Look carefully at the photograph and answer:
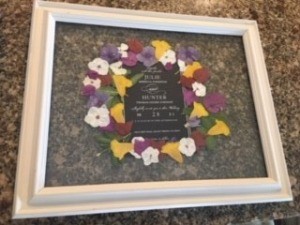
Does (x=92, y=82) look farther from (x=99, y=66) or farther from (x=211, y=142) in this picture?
(x=211, y=142)

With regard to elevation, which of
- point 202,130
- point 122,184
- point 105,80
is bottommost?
point 122,184

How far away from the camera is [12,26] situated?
0.68m

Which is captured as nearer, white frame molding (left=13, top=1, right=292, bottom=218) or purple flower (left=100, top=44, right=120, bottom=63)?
white frame molding (left=13, top=1, right=292, bottom=218)

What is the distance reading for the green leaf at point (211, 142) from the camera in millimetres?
653

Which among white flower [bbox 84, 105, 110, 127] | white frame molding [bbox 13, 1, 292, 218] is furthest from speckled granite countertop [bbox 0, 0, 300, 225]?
white flower [bbox 84, 105, 110, 127]

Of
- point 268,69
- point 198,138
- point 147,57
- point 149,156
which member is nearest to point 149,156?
point 149,156

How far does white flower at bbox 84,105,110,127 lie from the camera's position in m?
0.62

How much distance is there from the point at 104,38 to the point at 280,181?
450mm

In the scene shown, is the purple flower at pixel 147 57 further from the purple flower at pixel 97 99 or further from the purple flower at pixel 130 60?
the purple flower at pixel 97 99

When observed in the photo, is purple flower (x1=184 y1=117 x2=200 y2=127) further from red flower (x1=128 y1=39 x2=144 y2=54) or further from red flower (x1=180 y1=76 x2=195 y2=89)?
red flower (x1=128 y1=39 x2=144 y2=54)

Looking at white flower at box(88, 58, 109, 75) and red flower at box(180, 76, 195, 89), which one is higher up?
white flower at box(88, 58, 109, 75)

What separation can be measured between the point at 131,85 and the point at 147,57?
8 cm

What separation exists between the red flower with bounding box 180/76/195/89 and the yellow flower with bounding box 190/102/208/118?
4 cm

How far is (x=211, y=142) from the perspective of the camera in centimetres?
66
